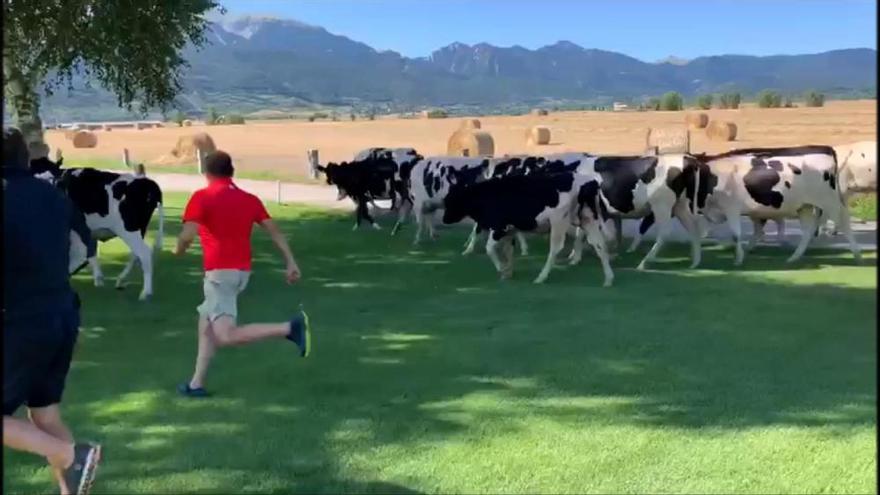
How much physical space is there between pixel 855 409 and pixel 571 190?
6517 millimetres

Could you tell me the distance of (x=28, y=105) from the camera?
15031 mm

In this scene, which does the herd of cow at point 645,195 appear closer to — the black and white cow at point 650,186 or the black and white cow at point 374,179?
the black and white cow at point 650,186

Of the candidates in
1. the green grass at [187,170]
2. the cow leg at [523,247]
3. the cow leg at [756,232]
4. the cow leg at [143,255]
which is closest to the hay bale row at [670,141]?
the green grass at [187,170]

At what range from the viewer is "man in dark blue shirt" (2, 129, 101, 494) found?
4.14m

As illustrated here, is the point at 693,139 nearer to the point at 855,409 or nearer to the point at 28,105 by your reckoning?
the point at 28,105

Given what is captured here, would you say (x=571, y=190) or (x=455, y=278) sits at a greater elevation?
(x=571, y=190)

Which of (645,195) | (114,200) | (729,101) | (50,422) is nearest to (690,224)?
(645,195)

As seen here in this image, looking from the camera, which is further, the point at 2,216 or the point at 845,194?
the point at 845,194

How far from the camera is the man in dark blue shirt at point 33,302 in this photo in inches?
163

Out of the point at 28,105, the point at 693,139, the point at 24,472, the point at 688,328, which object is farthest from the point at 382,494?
the point at 693,139

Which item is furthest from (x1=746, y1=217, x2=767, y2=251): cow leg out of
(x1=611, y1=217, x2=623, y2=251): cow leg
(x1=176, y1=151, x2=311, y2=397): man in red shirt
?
(x1=176, y1=151, x2=311, y2=397): man in red shirt

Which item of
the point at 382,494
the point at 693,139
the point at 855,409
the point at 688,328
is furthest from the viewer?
the point at 693,139

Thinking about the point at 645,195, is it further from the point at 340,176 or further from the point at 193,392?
the point at 193,392

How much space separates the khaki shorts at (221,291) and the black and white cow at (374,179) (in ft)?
39.5
